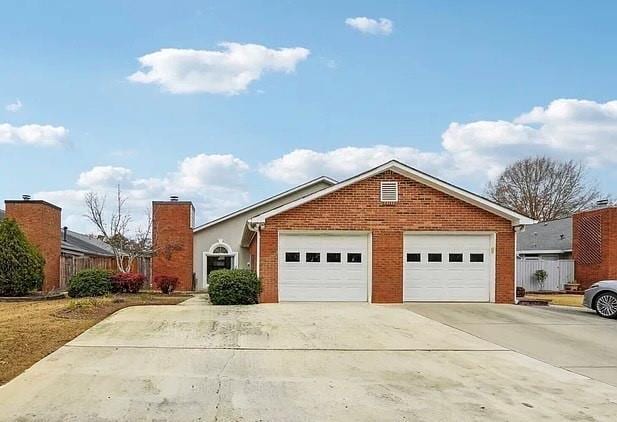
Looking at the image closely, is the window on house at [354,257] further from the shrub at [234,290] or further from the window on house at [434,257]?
the shrub at [234,290]

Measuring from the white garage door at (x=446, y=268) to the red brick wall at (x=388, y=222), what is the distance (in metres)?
0.32

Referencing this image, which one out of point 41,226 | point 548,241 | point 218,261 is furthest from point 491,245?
point 41,226

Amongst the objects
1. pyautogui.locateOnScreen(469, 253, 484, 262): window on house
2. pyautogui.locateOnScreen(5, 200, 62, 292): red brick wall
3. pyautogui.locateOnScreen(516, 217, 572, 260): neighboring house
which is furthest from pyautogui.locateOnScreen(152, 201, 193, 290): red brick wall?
pyautogui.locateOnScreen(516, 217, 572, 260): neighboring house

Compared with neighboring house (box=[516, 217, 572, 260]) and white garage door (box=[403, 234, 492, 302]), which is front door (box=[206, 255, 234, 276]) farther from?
neighboring house (box=[516, 217, 572, 260])

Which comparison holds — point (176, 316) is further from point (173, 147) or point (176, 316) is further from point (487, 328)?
point (173, 147)

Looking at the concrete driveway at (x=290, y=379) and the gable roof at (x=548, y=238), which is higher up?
the gable roof at (x=548, y=238)

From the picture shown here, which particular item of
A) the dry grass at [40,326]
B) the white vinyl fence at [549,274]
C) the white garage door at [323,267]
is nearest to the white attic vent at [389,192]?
the white garage door at [323,267]

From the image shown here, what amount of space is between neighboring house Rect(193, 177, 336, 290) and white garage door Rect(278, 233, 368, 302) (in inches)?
472

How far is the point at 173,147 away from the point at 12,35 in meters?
7.13

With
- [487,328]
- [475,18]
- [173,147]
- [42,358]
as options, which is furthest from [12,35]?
[487,328]

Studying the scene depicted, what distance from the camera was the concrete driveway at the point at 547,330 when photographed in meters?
9.87

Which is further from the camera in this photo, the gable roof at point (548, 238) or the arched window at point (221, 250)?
the gable roof at point (548, 238)

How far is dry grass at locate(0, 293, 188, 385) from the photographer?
8.81 metres

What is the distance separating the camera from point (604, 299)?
15727 mm
